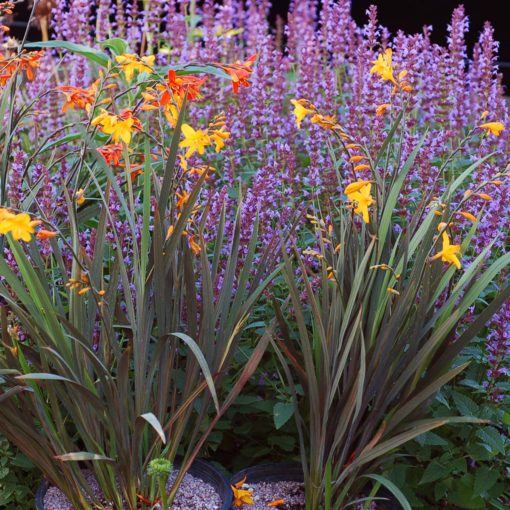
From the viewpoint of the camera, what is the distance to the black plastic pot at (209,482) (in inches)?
83.1

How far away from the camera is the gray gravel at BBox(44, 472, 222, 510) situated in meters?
2.16

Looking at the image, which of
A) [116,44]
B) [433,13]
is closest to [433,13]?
[433,13]

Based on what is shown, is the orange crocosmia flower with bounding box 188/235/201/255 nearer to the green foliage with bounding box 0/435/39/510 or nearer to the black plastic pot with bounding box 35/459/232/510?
the black plastic pot with bounding box 35/459/232/510

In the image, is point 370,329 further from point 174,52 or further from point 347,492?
point 174,52

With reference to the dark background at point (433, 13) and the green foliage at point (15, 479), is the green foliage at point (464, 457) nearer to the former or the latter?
the green foliage at point (15, 479)

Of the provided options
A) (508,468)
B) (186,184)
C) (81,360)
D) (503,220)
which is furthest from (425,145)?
(81,360)

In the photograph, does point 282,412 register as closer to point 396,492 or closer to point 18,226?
point 396,492

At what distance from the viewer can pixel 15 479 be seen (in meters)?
2.38

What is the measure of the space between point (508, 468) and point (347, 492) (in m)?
0.46

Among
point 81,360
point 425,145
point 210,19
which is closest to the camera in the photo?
point 81,360

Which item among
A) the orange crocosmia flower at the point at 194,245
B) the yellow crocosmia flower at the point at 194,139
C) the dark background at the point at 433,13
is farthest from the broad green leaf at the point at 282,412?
the dark background at the point at 433,13

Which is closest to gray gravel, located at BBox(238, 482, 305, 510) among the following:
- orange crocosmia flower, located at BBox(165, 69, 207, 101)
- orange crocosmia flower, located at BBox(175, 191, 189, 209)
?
orange crocosmia flower, located at BBox(175, 191, 189, 209)

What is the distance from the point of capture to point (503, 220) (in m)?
2.53

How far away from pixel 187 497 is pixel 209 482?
0.08 meters
